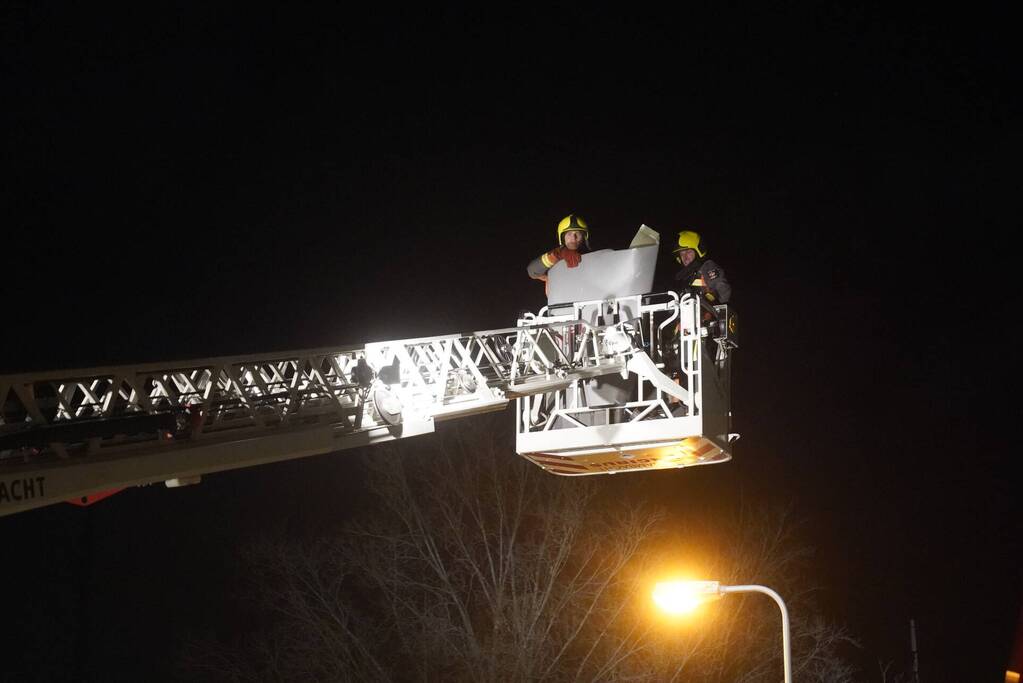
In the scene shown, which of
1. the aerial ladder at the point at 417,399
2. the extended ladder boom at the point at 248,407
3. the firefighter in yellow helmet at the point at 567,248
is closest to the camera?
the extended ladder boom at the point at 248,407

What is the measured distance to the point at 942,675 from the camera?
28266mm

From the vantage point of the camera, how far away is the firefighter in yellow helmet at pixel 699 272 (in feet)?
Answer: 34.9

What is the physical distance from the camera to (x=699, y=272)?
1072 cm

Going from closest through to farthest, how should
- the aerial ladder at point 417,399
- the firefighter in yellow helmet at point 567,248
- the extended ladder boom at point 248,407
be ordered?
the extended ladder boom at point 248,407
the aerial ladder at point 417,399
the firefighter in yellow helmet at point 567,248

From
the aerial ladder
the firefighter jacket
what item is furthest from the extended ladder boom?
the firefighter jacket

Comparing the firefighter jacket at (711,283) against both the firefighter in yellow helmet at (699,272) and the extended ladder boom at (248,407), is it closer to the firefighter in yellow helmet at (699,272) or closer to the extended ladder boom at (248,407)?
the firefighter in yellow helmet at (699,272)

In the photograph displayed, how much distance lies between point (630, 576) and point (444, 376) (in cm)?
1326

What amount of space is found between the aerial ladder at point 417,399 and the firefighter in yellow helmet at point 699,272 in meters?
0.25

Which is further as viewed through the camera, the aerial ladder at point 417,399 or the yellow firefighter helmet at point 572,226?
the yellow firefighter helmet at point 572,226

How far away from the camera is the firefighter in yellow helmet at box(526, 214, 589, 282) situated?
10507 mm

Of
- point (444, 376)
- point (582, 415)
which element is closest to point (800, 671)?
point (582, 415)

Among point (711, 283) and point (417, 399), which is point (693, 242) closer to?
point (711, 283)

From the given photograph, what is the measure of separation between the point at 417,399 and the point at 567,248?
10.1 feet

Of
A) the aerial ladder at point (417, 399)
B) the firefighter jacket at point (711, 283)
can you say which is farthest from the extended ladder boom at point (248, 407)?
the firefighter jacket at point (711, 283)
